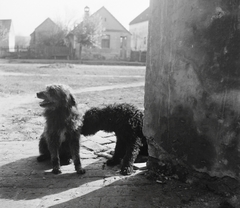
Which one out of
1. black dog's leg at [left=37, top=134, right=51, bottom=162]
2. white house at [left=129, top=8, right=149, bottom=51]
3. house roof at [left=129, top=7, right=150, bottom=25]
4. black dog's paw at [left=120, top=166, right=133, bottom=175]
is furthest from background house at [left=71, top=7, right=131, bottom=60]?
black dog's paw at [left=120, top=166, right=133, bottom=175]

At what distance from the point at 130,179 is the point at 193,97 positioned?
158 centimetres

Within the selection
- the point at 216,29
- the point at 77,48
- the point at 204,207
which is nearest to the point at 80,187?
the point at 204,207

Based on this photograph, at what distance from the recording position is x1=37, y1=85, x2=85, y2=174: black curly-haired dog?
173 inches

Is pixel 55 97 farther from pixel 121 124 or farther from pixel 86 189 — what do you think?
pixel 86 189

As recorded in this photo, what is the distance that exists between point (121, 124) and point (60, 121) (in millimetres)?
1012

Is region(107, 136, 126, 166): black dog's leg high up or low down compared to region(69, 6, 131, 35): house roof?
down

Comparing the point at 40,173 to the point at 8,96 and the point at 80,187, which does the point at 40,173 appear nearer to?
the point at 80,187

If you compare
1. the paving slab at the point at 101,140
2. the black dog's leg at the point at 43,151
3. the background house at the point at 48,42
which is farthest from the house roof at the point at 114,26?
the black dog's leg at the point at 43,151

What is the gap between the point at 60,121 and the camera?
4414mm

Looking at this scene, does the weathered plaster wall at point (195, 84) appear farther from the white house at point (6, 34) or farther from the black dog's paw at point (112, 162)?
the white house at point (6, 34)

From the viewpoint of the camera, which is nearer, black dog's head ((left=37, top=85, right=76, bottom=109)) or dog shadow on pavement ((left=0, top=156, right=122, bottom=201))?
dog shadow on pavement ((left=0, top=156, right=122, bottom=201))

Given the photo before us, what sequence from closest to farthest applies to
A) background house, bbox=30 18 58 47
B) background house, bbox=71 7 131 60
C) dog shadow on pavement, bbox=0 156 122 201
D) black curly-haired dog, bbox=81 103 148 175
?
dog shadow on pavement, bbox=0 156 122 201, black curly-haired dog, bbox=81 103 148 175, background house, bbox=30 18 58 47, background house, bbox=71 7 131 60

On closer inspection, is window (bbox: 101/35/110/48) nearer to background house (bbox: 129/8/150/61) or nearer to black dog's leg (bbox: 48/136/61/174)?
background house (bbox: 129/8/150/61)

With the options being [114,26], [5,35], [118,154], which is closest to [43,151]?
[118,154]
